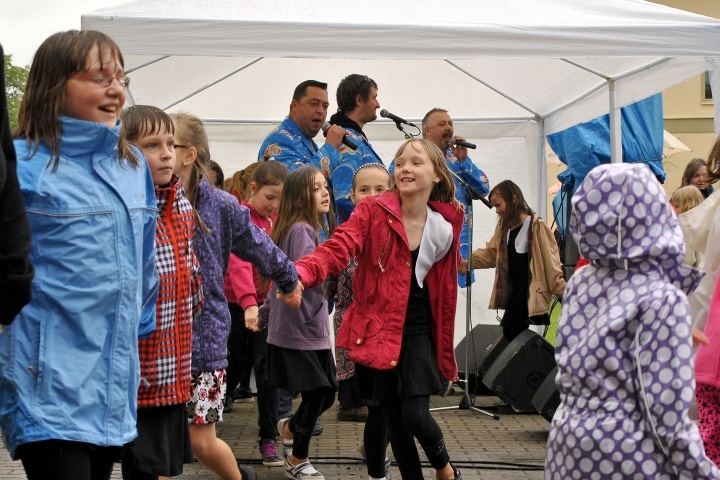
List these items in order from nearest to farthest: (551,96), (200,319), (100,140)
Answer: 1. (100,140)
2. (200,319)
3. (551,96)

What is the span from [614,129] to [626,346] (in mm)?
5428

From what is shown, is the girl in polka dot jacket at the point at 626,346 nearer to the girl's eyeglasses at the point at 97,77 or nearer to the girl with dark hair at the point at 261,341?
the girl's eyeglasses at the point at 97,77

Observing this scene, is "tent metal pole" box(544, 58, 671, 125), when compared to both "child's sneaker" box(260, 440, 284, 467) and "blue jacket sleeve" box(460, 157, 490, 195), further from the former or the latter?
"child's sneaker" box(260, 440, 284, 467)

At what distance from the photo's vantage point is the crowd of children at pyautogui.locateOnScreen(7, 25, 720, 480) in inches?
121

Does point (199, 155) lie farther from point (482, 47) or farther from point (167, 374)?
point (482, 47)

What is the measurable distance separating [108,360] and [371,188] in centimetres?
334

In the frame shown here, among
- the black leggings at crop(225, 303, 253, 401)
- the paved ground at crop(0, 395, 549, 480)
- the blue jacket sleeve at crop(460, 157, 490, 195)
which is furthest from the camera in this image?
the blue jacket sleeve at crop(460, 157, 490, 195)

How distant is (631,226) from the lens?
3244 mm

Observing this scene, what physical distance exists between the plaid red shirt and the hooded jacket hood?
158 cm

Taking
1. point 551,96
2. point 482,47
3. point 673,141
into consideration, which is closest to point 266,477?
point 482,47

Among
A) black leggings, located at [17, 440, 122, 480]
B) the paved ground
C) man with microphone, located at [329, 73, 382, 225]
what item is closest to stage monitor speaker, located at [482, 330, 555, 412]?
the paved ground

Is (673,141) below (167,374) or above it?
above

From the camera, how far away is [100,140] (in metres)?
3.23

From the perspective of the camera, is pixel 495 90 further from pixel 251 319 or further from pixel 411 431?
pixel 251 319
